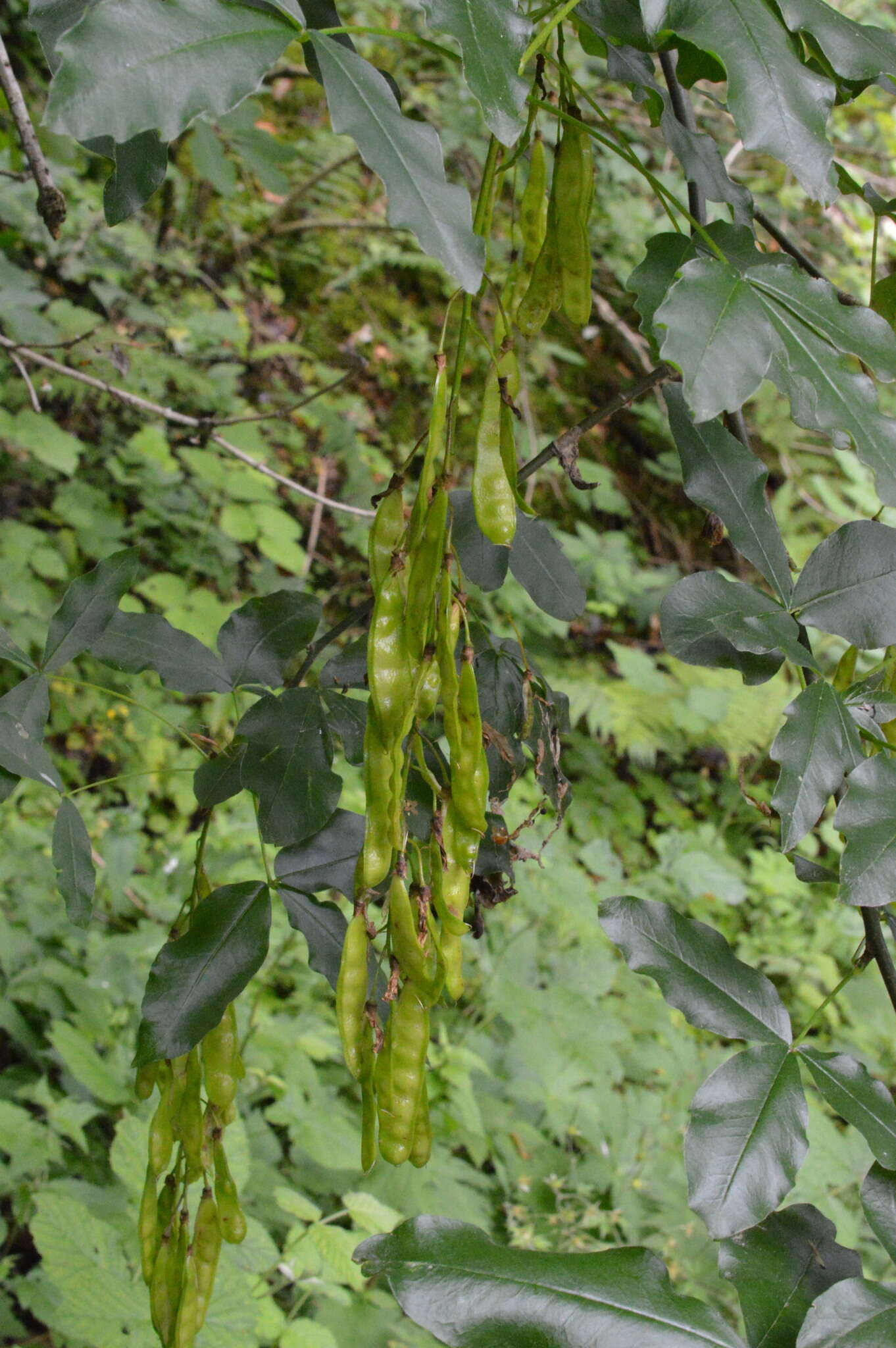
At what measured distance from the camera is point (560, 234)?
0.80 m

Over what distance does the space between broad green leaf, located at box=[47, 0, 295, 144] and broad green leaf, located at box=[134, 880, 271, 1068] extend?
50 cm

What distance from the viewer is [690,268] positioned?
1.76 ft

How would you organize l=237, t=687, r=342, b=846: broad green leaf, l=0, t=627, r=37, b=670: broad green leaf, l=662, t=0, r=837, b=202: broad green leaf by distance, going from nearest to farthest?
l=662, t=0, r=837, b=202: broad green leaf < l=237, t=687, r=342, b=846: broad green leaf < l=0, t=627, r=37, b=670: broad green leaf

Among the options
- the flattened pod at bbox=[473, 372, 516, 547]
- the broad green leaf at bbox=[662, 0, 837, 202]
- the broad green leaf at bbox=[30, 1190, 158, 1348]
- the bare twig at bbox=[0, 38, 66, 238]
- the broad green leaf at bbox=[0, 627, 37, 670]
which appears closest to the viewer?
the broad green leaf at bbox=[662, 0, 837, 202]

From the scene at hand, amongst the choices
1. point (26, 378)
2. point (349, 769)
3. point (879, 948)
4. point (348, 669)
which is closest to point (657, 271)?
point (348, 669)

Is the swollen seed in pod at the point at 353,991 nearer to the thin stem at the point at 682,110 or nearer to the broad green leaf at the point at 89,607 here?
the broad green leaf at the point at 89,607

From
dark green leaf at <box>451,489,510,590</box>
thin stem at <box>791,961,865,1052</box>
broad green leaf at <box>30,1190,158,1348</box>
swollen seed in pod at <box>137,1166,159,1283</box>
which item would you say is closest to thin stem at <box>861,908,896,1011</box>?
thin stem at <box>791,961,865,1052</box>

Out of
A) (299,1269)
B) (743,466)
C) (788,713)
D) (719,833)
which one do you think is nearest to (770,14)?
(743,466)

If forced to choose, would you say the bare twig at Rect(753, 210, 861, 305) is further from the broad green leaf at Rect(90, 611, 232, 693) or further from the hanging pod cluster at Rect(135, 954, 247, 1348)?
the hanging pod cluster at Rect(135, 954, 247, 1348)

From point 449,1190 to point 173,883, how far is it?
911mm

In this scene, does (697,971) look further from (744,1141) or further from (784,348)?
(784,348)

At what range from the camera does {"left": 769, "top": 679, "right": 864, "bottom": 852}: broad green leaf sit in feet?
2.04

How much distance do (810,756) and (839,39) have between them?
1.33ft

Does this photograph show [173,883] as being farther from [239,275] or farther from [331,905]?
[239,275]
